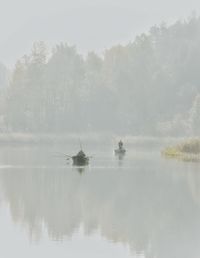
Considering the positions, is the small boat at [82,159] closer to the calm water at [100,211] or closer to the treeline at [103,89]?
the calm water at [100,211]

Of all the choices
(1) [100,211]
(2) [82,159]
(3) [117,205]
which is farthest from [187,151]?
(1) [100,211]

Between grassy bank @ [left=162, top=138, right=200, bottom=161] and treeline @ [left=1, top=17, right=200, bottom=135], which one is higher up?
treeline @ [left=1, top=17, right=200, bottom=135]

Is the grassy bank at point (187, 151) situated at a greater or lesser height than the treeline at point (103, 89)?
lesser

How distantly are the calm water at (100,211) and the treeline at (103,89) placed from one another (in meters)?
83.7

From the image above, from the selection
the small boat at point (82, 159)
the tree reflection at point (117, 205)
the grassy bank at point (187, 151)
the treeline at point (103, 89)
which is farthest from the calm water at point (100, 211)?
the treeline at point (103, 89)

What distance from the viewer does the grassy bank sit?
3054 inches

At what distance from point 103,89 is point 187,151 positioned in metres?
76.0

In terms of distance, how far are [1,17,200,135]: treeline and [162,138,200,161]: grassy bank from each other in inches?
2622

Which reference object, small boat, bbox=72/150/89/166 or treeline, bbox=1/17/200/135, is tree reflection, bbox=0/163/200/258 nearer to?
small boat, bbox=72/150/89/166

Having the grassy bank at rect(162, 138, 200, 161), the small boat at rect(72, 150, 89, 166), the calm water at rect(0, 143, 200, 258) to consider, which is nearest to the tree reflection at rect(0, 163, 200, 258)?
the calm water at rect(0, 143, 200, 258)

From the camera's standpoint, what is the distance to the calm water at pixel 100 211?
28891 mm

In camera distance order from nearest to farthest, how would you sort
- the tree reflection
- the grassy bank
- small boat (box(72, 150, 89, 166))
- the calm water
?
the calm water
the tree reflection
small boat (box(72, 150, 89, 166))
the grassy bank

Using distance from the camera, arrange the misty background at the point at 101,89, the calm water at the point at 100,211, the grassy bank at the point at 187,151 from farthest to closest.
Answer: the misty background at the point at 101,89 < the grassy bank at the point at 187,151 < the calm water at the point at 100,211

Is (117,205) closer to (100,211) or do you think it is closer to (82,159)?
(100,211)
